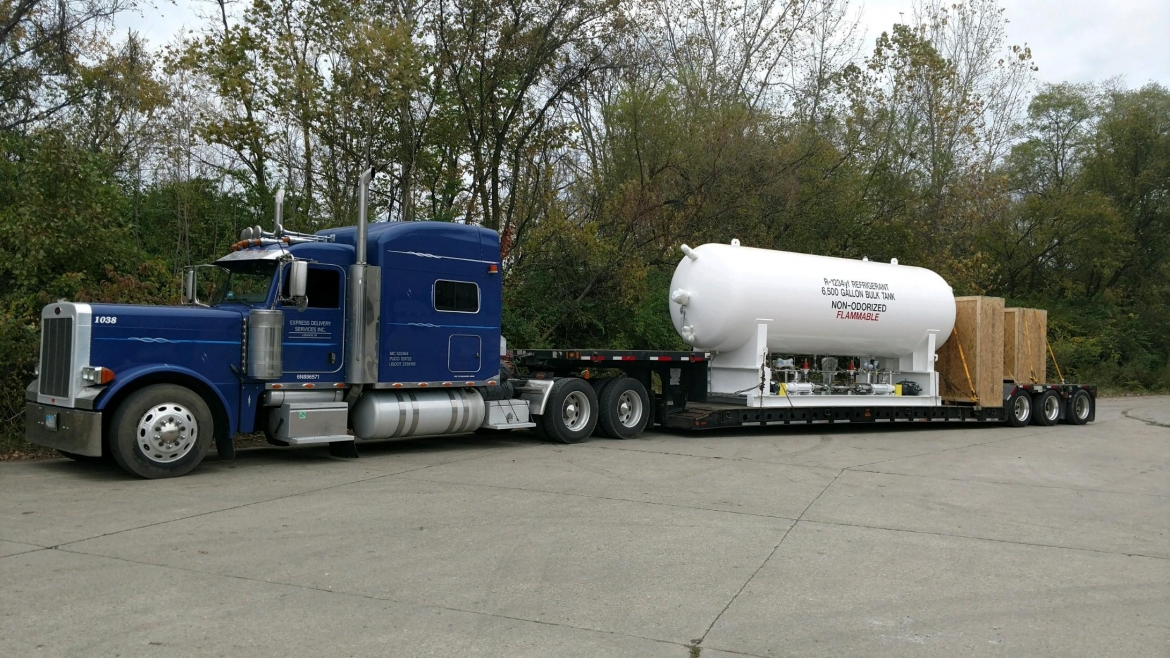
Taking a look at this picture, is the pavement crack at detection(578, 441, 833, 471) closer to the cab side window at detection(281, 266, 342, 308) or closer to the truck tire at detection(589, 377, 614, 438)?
the truck tire at detection(589, 377, 614, 438)

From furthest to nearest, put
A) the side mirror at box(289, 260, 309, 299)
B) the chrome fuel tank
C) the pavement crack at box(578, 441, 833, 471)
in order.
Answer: the pavement crack at box(578, 441, 833, 471), the chrome fuel tank, the side mirror at box(289, 260, 309, 299)

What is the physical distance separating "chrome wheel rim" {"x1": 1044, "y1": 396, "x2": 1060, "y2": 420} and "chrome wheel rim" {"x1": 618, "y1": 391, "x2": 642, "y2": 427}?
35.3ft

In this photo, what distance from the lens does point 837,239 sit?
30.2 metres

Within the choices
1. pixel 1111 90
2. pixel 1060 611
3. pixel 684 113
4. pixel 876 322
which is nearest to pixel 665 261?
pixel 684 113

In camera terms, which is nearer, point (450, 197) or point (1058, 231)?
point (450, 197)

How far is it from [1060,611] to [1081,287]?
40645 millimetres

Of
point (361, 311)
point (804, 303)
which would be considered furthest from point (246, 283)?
point (804, 303)

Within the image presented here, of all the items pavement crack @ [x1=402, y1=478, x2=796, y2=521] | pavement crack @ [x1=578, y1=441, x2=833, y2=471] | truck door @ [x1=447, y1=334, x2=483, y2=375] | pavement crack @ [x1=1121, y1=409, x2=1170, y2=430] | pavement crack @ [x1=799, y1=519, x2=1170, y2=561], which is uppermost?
truck door @ [x1=447, y1=334, x2=483, y2=375]

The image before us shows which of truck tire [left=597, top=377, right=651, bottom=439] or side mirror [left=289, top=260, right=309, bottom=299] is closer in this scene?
side mirror [left=289, top=260, right=309, bottom=299]

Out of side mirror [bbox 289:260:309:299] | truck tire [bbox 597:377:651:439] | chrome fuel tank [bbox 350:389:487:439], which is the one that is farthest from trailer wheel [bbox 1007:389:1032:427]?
side mirror [bbox 289:260:309:299]

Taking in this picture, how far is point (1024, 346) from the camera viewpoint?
20703 millimetres

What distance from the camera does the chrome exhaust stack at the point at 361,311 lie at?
11922mm

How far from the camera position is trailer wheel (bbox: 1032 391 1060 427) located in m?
20.9

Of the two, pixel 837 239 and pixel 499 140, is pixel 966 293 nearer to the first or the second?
pixel 837 239
